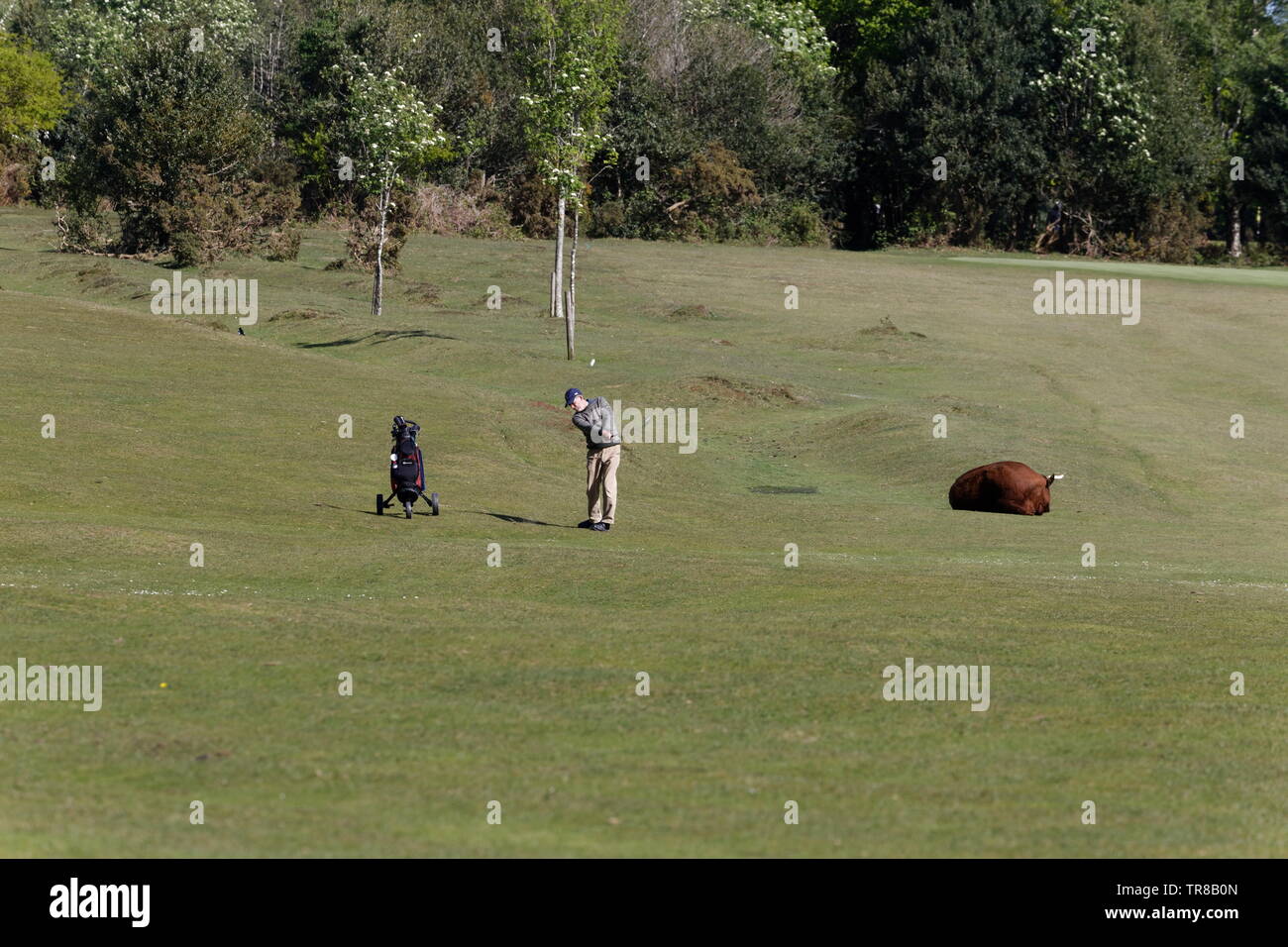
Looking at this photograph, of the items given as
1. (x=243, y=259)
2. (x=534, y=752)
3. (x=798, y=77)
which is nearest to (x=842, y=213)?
(x=798, y=77)

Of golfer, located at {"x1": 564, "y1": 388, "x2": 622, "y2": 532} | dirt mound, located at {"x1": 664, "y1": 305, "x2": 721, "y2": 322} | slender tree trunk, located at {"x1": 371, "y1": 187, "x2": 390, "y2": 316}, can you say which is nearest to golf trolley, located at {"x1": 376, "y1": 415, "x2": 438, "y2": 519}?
golfer, located at {"x1": 564, "y1": 388, "x2": 622, "y2": 532}

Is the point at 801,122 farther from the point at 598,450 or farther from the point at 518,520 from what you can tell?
the point at 598,450

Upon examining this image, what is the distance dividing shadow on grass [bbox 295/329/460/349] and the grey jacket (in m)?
33.0

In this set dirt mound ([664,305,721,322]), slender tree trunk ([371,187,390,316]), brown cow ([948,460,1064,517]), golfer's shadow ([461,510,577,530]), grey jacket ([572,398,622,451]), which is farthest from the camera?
dirt mound ([664,305,721,322])

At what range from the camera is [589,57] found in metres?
61.8

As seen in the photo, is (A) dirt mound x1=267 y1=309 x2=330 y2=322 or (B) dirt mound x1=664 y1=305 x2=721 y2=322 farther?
(B) dirt mound x1=664 y1=305 x2=721 y2=322

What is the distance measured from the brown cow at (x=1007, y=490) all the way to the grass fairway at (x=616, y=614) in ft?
1.65

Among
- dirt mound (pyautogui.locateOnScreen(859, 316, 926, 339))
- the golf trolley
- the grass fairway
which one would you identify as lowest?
the grass fairway

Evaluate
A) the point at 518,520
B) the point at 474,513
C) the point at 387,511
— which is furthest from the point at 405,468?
the point at 518,520

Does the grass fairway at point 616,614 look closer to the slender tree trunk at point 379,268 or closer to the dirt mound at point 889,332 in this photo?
the dirt mound at point 889,332

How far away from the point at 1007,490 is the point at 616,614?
1710 cm

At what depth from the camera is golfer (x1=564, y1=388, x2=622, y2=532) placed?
27219 millimetres

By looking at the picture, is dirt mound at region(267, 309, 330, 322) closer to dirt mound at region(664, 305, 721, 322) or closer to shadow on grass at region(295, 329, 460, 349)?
shadow on grass at region(295, 329, 460, 349)

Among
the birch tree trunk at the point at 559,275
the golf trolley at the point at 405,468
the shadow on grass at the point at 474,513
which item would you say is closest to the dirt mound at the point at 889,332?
the birch tree trunk at the point at 559,275
